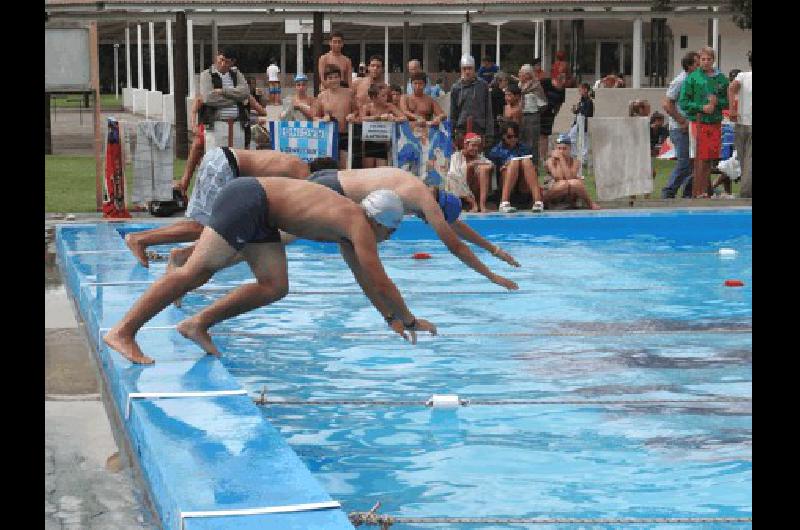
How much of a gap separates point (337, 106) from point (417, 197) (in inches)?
301

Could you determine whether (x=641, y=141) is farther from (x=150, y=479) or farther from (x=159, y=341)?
(x=150, y=479)

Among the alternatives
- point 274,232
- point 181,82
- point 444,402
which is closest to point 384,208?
point 274,232

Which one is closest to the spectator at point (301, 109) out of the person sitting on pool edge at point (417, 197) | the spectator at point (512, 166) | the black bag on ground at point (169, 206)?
the black bag on ground at point (169, 206)

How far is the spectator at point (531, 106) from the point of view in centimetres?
1884

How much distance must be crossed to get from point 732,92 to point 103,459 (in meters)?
12.9

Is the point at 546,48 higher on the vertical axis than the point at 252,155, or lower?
higher

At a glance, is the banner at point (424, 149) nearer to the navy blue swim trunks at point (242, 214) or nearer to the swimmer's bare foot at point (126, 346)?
the navy blue swim trunks at point (242, 214)

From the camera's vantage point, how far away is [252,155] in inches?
407

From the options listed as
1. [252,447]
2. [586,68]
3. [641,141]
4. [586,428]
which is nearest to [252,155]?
[586,428]

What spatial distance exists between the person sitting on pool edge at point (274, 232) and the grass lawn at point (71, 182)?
354 inches

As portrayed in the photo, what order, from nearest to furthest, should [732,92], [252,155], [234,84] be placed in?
1. [252,155]
2. [234,84]
3. [732,92]

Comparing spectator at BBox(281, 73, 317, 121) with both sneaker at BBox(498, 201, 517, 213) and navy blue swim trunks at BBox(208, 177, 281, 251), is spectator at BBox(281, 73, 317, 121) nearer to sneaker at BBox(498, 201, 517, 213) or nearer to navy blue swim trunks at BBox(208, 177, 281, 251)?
sneaker at BBox(498, 201, 517, 213)

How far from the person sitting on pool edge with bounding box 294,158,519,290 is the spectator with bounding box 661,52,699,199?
8.63 metres

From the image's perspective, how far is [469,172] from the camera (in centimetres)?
1669
